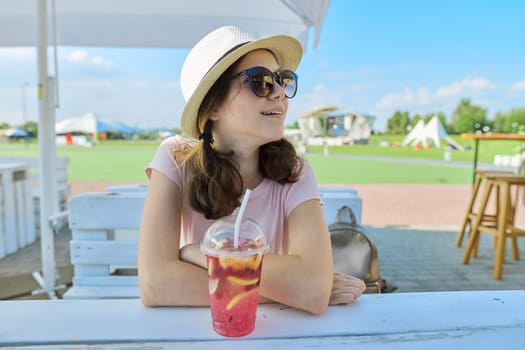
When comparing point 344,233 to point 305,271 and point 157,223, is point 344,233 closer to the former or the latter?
point 305,271

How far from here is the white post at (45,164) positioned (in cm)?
256

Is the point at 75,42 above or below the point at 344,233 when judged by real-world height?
above

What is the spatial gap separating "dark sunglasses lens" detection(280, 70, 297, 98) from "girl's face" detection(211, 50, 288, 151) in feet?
0.10

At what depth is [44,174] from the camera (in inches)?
102

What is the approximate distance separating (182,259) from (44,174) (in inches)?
86.1

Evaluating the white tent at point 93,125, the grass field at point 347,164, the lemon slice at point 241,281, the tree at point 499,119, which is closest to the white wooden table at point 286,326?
the lemon slice at point 241,281

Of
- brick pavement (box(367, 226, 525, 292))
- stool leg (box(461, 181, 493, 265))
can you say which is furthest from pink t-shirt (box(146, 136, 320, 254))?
stool leg (box(461, 181, 493, 265))

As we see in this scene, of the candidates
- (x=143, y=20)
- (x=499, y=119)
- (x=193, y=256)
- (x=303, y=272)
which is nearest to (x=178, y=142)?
→ (x=193, y=256)

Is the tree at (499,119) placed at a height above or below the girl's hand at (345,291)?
above

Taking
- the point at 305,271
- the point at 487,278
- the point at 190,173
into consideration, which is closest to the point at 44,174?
the point at 190,173

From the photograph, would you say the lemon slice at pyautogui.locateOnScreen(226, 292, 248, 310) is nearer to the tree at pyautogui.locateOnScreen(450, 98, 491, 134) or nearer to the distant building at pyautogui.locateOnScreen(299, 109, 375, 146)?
the distant building at pyautogui.locateOnScreen(299, 109, 375, 146)

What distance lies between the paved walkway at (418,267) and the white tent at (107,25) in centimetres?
61

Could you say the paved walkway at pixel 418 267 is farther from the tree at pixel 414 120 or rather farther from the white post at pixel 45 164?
the tree at pixel 414 120

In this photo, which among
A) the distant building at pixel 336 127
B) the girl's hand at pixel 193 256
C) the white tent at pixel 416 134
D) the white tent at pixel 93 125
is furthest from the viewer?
the white tent at pixel 93 125
